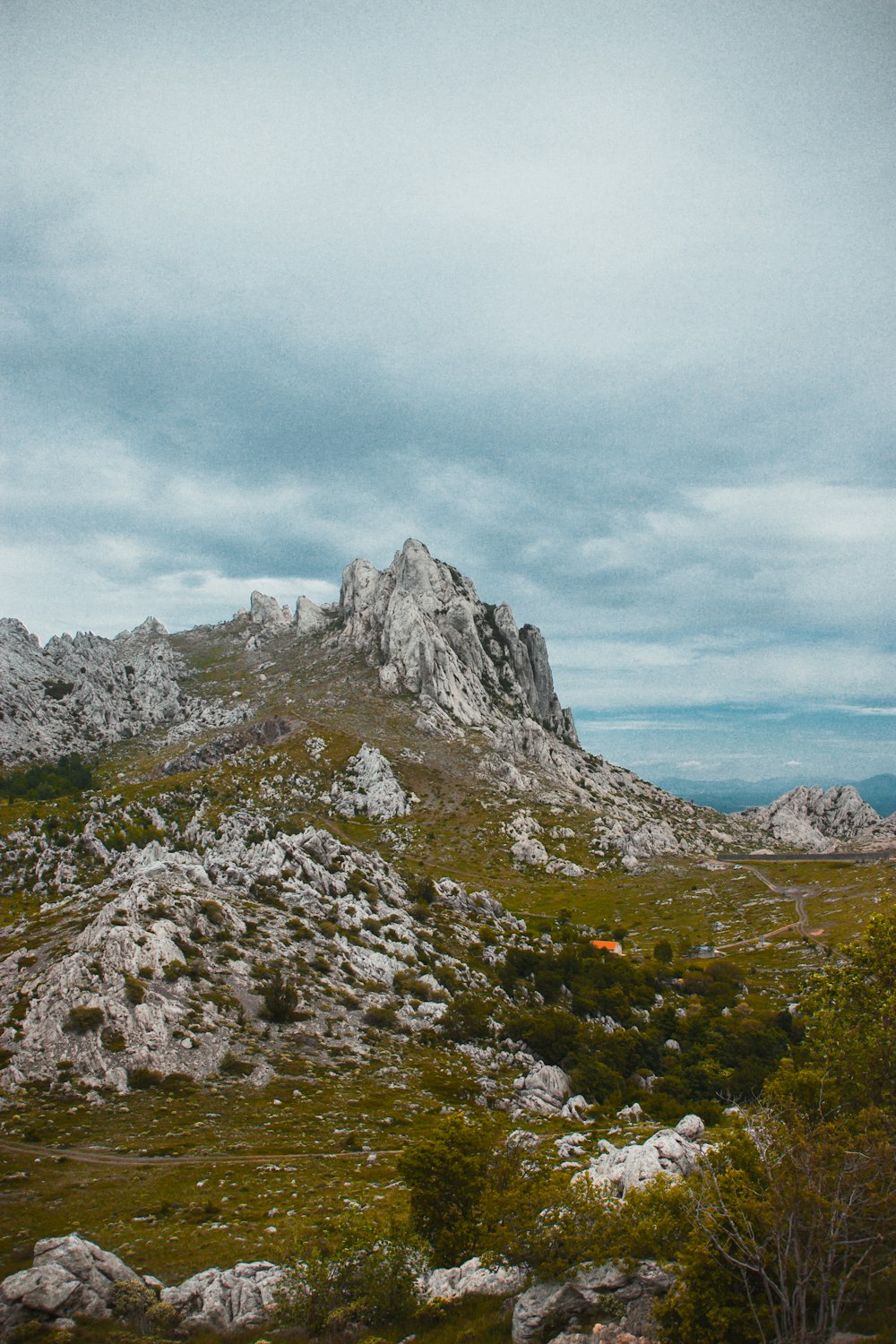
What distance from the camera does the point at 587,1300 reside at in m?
23.1

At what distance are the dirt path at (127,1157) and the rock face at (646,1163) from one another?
77.8ft

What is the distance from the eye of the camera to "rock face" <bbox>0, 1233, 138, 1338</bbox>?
25359mm

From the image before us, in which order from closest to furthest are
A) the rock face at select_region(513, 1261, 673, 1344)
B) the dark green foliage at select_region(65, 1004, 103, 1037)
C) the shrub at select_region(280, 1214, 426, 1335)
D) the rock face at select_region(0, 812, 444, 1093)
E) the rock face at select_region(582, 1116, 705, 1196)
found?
the rock face at select_region(513, 1261, 673, 1344), the shrub at select_region(280, 1214, 426, 1335), the rock face at select_region(582, 1116, 705, 1196), the rock face at select_region(0, 812, 444, 1093), the dark green foliage at select_region(65, 1004, 103, 1037)

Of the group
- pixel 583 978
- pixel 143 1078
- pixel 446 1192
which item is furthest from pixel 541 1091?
pixel 143 1078

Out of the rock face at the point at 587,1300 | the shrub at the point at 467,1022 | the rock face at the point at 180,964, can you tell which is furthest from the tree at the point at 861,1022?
the rock face at the point at 180,964

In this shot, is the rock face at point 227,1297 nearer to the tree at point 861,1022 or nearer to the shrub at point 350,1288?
the shrub at point 350,1288

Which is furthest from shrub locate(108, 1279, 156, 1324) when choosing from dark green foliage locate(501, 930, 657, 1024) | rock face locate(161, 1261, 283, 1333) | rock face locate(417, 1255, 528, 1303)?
dark green foliage locate(501, 930, 657, 1024)

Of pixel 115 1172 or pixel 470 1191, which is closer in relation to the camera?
pixel 470 1191

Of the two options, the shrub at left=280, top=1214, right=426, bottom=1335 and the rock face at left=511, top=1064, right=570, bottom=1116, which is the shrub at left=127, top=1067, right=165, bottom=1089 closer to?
the rock face at left=511, top=1064, right=570, bottom=1116

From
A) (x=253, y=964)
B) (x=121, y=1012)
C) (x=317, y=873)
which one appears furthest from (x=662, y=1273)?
(x=317, y=873)

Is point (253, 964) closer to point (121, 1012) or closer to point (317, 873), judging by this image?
point (121, 1012)

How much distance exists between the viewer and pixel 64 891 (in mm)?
135875

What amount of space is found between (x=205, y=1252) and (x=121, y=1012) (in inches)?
1257

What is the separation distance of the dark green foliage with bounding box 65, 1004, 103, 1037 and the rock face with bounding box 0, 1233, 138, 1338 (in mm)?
32223
